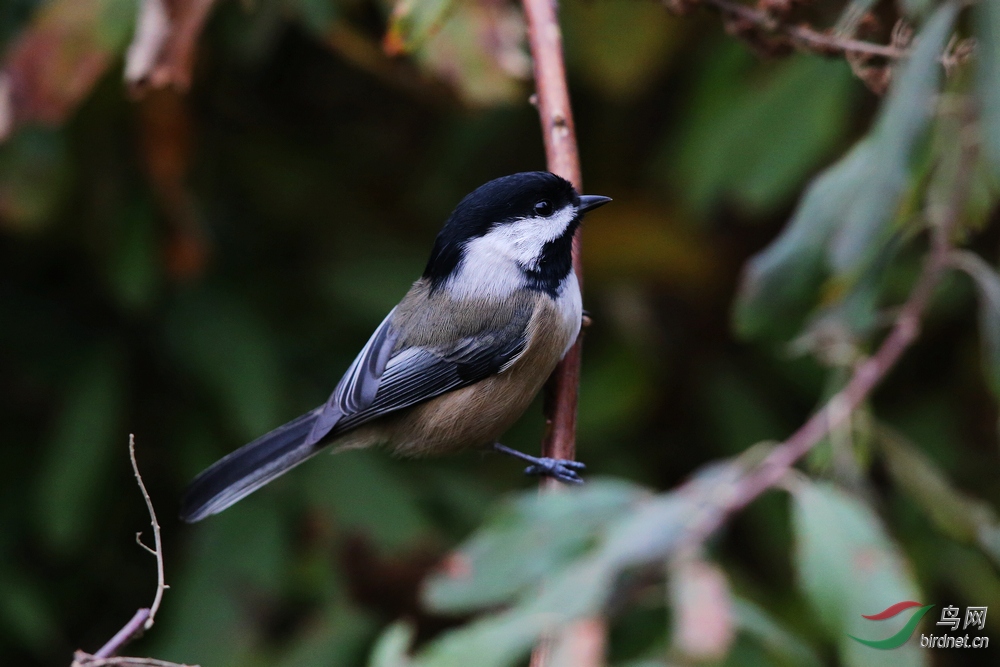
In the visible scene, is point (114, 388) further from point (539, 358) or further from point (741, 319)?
point (741, 319)

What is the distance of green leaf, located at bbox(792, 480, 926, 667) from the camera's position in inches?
36.5

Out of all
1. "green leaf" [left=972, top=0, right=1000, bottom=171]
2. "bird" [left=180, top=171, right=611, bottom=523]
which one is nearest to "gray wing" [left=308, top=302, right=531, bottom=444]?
"bird" [left=180, top=171, right=611, bottom=523]

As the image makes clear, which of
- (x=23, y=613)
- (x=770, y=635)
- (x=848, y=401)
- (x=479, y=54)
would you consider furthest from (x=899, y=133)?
(x=23, y=613)

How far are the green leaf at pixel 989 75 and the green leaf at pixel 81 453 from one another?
7.44ft

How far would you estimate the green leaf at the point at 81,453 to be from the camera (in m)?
2.45

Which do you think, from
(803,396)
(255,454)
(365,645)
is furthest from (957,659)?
(255,454)

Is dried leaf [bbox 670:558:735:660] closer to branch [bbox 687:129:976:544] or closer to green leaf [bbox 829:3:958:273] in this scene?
branch [bbox 687:129:976:544]

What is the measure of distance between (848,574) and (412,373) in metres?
1.45

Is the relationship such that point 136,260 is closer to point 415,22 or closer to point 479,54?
point 479,54

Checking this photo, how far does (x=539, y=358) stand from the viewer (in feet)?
6.84

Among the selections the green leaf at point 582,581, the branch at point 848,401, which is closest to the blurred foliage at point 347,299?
the branch at point 848,401

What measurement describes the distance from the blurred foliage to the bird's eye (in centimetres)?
27

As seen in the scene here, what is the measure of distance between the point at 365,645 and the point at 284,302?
3.31 ft

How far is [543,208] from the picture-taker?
2.15m
